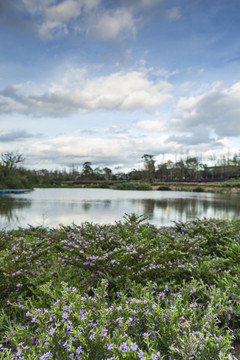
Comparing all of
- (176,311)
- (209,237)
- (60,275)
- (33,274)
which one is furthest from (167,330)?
(209,237)

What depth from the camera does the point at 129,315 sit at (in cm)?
185

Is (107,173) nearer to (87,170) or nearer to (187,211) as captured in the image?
(87,170)

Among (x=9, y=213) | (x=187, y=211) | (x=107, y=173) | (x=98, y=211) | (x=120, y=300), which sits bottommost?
(x=187, y=211)

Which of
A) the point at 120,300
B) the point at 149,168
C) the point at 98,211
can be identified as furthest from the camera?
the point at 149,168

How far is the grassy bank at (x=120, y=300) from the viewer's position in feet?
4.70

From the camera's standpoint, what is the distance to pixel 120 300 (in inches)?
95.8

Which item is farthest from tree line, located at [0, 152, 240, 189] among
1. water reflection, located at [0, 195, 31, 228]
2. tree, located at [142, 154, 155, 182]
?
water reflection, located at [0, 195, 31, 228]

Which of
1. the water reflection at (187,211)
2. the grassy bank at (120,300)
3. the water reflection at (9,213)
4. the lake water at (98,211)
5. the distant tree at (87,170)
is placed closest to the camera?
the grassy bank at (120,300)

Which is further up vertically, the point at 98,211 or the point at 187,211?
the point at 98,211

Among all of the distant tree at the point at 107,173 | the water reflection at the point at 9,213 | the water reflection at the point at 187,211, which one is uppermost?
the distant tree at the point at 107,173

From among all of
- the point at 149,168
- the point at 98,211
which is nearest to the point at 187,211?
the point at 98,211

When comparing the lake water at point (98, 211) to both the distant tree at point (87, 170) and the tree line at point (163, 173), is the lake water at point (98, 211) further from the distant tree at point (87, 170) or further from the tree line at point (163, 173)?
the distant tree at point (87, 170)

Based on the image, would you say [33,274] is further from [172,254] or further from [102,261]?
[172,254]

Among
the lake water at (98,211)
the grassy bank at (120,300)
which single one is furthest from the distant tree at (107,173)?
the grassy bank at (120,300)
